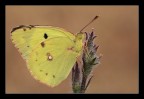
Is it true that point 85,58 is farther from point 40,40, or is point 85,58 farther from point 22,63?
point 22,63

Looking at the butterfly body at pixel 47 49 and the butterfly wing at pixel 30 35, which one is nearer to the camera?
the butterfly body at pixel 47 49

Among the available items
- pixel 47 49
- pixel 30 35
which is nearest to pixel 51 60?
pixel 47 49

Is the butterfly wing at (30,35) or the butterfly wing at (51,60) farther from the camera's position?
the butterfly wing at (30,35)

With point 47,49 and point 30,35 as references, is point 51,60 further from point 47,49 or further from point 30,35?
point 30,35

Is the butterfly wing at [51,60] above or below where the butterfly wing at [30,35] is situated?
below

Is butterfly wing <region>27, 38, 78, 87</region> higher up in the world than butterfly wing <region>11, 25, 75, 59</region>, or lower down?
lower down

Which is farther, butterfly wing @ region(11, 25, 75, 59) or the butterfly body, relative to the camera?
butterfly wing @ region(11, 25, 75, 59)

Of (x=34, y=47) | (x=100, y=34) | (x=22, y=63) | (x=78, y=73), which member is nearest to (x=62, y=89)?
(x=22, y=63)

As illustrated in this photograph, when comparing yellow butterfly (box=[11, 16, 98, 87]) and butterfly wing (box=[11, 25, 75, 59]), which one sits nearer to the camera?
yellow butterfly (box=[11, 16, 98, 87])
